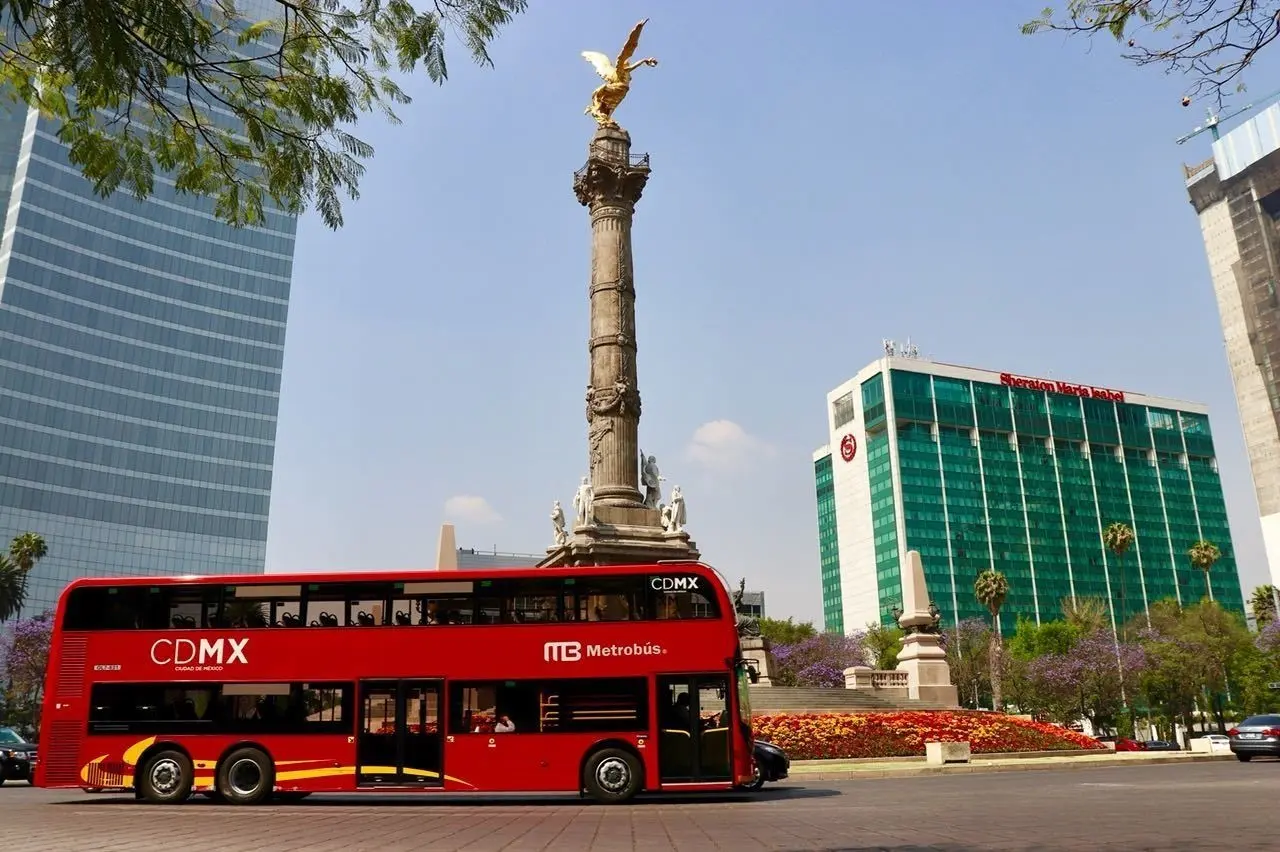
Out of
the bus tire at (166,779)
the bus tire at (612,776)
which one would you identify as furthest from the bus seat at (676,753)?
the bus tire at (166,779)

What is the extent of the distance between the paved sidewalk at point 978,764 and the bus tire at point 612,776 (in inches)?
285

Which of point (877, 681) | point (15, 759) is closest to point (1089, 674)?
point (877, 681)

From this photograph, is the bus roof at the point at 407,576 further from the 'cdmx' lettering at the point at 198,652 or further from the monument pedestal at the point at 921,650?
the monument pedestal at the point at 921,650

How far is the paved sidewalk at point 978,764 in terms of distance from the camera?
2227 cm

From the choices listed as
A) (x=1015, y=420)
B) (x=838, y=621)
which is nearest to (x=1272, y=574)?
(x=1015, y=420)

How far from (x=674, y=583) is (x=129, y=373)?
97.6 meters

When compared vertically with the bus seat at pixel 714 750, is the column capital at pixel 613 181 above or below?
above

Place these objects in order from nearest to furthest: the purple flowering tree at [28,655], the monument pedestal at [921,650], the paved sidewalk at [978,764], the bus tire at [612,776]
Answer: the bus tire at [612,776] → the paved sidewalk at [978,764] → the monument pedestal at [921,650] → the purple flowering tree at [28,655]

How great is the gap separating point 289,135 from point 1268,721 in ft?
95.0

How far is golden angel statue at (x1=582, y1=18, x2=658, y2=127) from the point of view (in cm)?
4209

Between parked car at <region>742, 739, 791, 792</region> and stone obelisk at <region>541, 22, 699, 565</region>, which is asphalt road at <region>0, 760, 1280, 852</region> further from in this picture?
stone obelisk at <region>541, 22, 699, 565</region>

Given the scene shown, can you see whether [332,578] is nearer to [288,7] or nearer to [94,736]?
[94,736]

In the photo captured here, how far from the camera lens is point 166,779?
53.7 ft

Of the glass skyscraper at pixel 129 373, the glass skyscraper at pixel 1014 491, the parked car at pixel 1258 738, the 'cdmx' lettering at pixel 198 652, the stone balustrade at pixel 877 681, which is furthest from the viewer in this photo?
the glass skyscraper at pixel 1014 491
